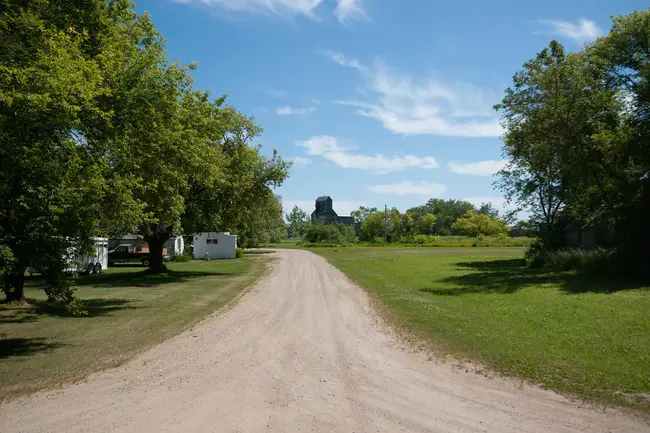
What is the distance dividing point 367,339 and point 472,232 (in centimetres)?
10760

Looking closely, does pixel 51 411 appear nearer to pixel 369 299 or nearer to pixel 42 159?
pixel 42 159

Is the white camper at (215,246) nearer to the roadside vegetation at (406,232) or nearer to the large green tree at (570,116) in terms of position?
the large green tree at (570,116)

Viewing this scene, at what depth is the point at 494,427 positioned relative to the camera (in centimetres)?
519

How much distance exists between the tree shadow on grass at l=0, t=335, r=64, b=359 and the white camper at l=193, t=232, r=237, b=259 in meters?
38.5

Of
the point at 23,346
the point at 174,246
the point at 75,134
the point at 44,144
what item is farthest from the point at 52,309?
the point at 174,246

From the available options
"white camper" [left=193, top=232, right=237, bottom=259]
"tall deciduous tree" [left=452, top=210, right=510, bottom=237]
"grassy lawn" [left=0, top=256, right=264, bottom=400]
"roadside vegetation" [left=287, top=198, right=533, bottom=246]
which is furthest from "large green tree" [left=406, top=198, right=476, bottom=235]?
"grassy lawn" [left=0, top=256, right=264, bottom=400]

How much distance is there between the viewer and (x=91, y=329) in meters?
11.6

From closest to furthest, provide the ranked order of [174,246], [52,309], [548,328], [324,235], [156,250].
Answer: [548,328]
[52,309]
[156,250]
[174,246]
[324,235]

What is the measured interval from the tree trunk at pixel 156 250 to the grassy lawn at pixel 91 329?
7.06 meters

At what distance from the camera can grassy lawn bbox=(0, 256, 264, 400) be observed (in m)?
7.80

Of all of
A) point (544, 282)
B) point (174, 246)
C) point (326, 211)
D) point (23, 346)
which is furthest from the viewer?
point (326, 211)

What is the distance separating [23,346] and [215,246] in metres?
40.1

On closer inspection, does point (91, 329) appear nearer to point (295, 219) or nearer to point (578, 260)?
point (578, 260)

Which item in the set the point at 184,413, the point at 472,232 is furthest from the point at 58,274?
the point at 472,232
